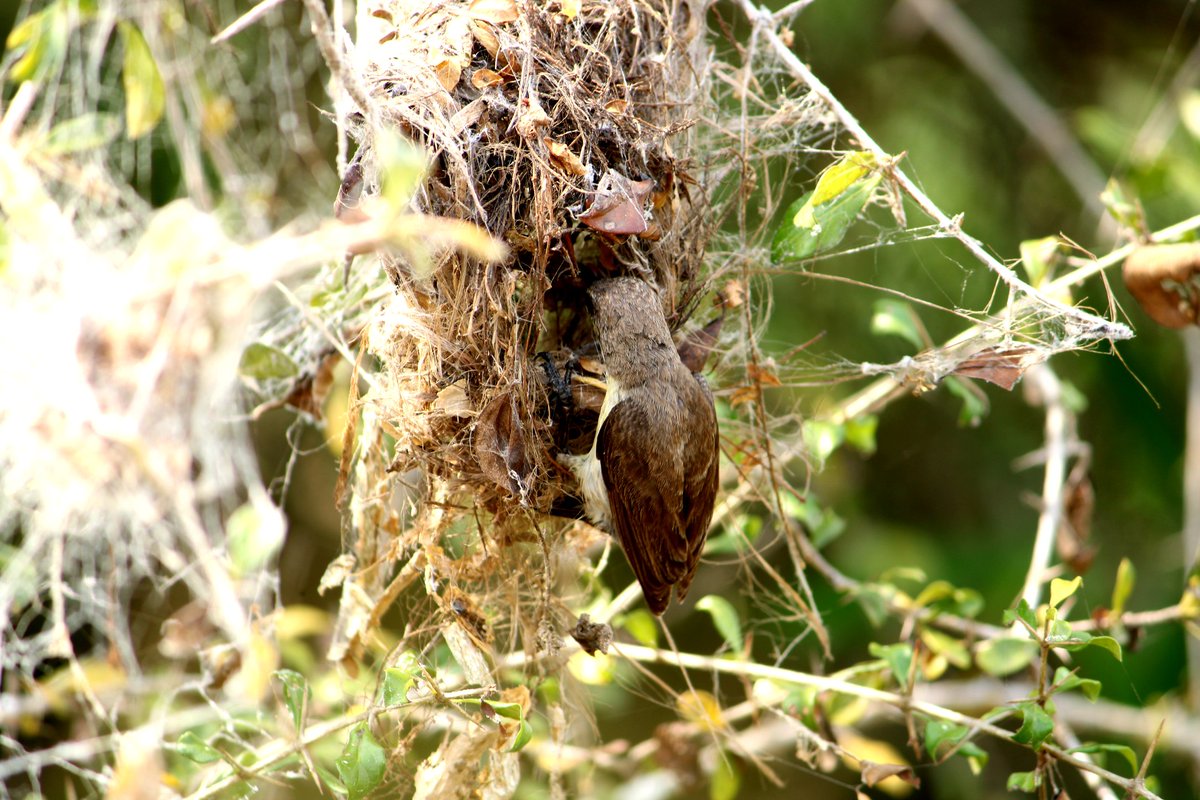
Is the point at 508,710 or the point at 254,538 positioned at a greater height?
the point at 254,538

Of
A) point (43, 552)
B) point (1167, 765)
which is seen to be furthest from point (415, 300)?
point (1167, 765)

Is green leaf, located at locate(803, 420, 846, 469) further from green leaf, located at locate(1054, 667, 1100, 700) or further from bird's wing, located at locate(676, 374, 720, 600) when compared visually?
green leaf, located at locate(1054, 667, 1100, 700)

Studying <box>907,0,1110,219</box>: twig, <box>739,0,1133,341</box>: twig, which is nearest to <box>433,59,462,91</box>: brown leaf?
<box>739,0,1133,341</box>: twig

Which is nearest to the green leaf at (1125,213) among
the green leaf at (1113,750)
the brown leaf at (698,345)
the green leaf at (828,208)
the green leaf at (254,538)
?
the green leaf at (828,208)

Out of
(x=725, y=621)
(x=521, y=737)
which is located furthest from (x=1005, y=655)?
(x=521, y=737)

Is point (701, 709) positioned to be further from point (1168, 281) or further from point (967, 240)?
point (1168, 281)

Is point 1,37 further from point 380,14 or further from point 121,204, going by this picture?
point 380,14
